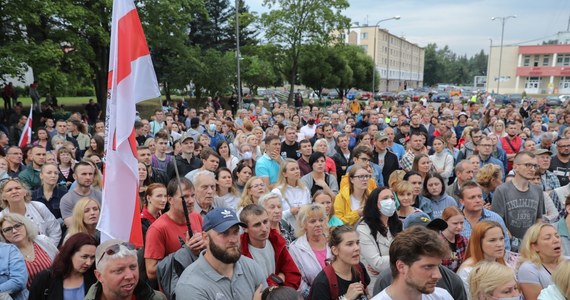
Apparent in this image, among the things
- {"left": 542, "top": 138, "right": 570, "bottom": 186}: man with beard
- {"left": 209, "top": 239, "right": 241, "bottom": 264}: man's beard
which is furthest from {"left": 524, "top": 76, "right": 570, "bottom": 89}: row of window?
{"left": 209, "top": 239, "right": 241, "bottom": 264}: man's beard

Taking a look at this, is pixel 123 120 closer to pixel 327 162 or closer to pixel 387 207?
pixel 387 207

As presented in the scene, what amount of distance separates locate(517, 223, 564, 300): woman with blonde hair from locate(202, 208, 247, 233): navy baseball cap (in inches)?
97.0

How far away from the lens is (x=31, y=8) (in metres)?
14.6

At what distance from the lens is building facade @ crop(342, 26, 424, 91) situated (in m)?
89.6

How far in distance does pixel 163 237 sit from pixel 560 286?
312cm

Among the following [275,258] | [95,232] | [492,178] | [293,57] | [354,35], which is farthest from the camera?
[354,35]

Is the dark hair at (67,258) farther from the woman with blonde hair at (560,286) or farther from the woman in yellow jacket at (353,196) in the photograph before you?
the woman with blonde hair at (560,286)

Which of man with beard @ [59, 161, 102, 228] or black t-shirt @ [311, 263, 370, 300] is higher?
man with beard @ [59, 161, 102, 228]

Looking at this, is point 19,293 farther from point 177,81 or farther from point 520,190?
point 177,81

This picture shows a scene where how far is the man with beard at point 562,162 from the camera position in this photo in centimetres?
722

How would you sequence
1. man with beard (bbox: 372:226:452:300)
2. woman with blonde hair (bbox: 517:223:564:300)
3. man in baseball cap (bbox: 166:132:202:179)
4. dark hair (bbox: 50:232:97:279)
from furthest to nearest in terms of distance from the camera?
man in baseball cap (bbox: 166:132:202:179), woman with blonde hair (bbox: 517:223:564:300), dark hair (bbox: 50:232:97:279), man with beard (bbox: 372:226:452:300)

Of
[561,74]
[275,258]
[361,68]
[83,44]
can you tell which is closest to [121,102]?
[275,258]

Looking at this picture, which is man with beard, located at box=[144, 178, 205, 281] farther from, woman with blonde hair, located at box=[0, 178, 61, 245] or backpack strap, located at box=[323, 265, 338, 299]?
woman with blonde hair, located at box=[0, 178, 61, 245]

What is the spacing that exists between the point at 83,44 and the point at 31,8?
12.2 feet
